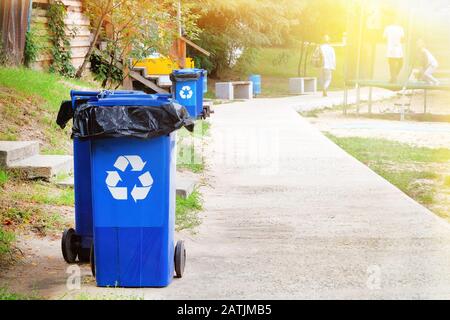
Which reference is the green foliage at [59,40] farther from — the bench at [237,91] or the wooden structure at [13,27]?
the bench at [237,91]

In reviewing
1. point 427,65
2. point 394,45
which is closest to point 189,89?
point 394,45

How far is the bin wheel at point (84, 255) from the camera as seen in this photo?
679 centimetres

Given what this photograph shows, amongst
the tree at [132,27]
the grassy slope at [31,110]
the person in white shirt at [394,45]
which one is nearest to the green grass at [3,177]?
the grassy slope at [31,110]

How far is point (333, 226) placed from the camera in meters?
8.50

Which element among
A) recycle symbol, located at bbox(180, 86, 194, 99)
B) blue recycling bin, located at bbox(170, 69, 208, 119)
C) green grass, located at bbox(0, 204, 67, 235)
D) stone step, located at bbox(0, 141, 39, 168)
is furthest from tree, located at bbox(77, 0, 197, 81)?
green grass, located at bbox(0, 204, 67, 235)

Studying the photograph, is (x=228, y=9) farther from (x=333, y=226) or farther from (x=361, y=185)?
(x=333, y=226)

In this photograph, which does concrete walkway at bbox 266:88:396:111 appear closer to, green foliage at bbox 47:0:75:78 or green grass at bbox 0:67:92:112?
green foliage at bbox 47:0:75:78

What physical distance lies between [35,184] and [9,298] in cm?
405

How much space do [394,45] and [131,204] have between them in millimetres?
19757

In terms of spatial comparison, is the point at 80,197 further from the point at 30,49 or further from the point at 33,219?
the point at 30,49

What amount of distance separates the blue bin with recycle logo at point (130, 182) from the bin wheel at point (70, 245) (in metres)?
0.65

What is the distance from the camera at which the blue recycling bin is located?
59.8 ft

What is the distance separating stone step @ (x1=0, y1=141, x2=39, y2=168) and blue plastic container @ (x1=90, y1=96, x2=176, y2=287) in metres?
3.82

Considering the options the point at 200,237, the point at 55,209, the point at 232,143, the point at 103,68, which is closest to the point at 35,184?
the point at 55,209
